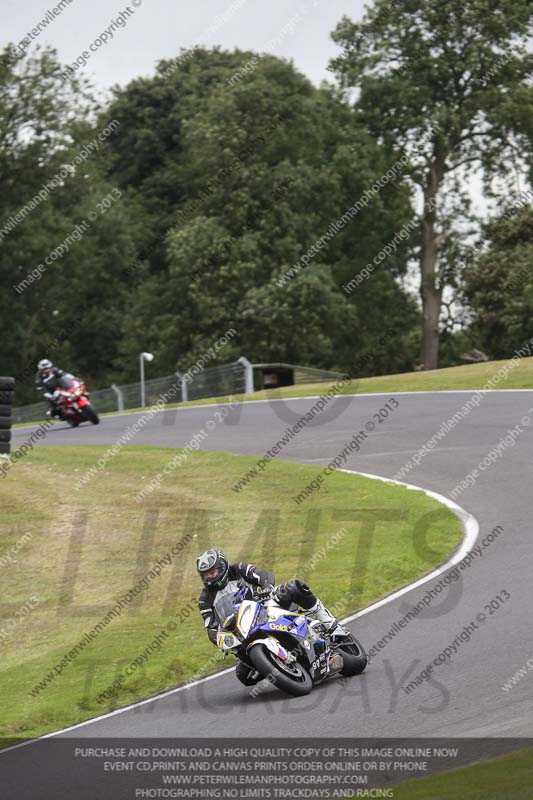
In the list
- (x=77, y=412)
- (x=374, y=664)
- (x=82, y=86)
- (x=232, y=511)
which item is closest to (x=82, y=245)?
(x=82, y=86)

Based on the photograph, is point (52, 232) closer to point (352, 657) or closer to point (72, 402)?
point (72, 402)

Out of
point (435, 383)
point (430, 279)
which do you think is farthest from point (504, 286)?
point (435, 383)

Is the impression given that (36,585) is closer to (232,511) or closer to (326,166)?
(232,511)

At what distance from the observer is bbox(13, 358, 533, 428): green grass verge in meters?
31.1

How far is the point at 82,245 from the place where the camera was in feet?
196

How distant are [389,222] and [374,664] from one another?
144 ft

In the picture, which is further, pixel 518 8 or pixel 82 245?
pixel 82 245

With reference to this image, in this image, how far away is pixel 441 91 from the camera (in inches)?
2083

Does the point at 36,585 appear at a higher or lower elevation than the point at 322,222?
lower

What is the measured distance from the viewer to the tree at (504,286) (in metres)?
47.1

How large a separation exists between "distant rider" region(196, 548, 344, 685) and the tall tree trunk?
43.3 m

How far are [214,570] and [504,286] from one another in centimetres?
3856
